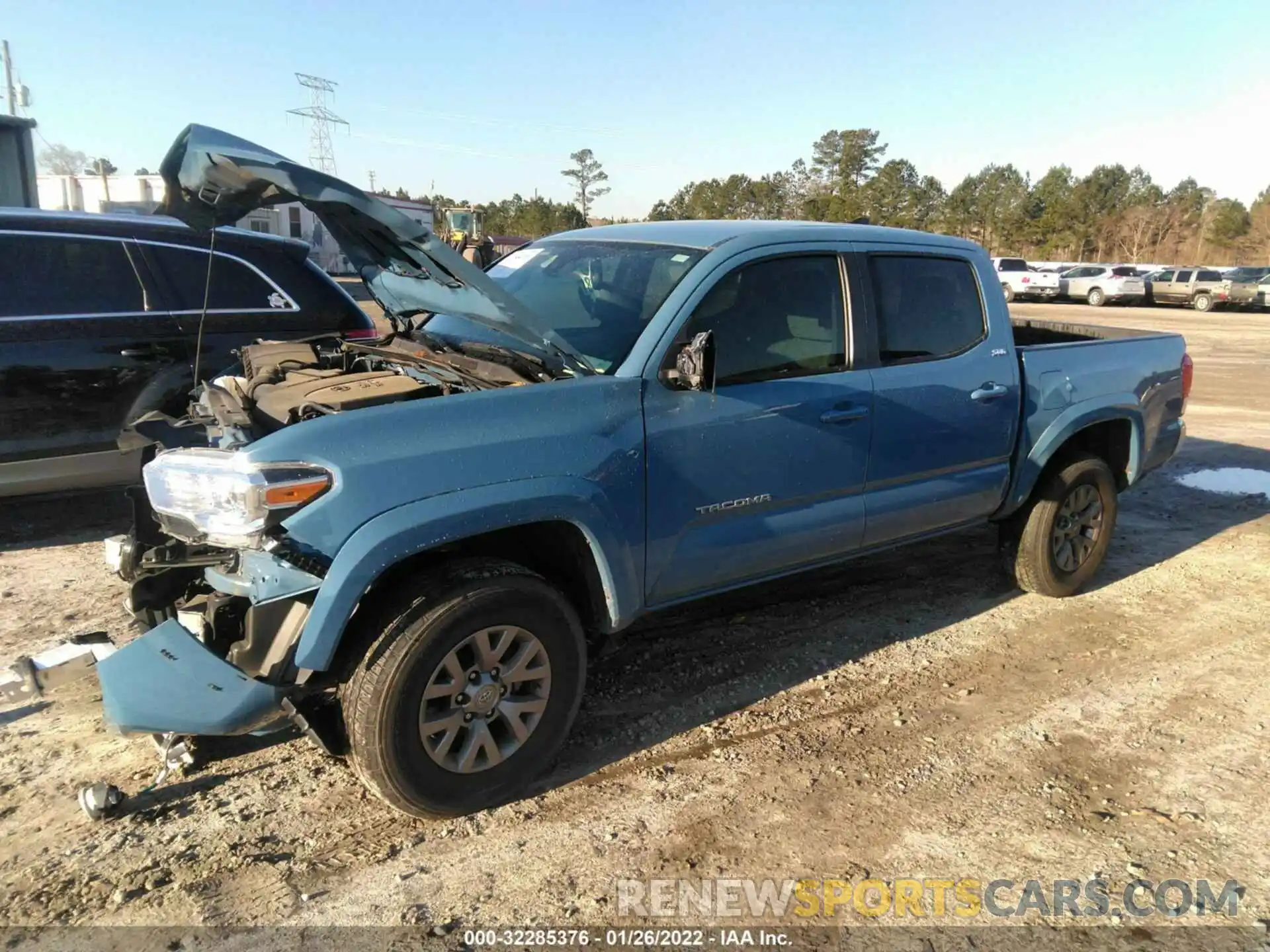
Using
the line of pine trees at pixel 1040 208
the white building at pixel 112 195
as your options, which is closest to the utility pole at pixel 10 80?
the white building at pixel 112 195

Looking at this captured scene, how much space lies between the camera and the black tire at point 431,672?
272 cm

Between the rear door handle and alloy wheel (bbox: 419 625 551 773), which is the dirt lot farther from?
the rear door handle

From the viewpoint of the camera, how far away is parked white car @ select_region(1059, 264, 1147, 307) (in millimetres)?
32594

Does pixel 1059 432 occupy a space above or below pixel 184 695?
above

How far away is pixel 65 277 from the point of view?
16.4ft

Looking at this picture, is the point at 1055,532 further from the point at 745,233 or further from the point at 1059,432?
the point at 745,233

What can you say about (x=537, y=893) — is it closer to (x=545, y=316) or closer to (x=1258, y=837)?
(x=545, y=316)

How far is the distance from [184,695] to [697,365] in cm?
193

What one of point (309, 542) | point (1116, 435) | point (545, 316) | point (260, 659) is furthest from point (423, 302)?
point (1116, 435)

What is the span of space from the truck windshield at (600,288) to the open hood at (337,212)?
0.63 feet

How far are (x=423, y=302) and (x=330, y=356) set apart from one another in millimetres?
507

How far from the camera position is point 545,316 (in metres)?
3.69

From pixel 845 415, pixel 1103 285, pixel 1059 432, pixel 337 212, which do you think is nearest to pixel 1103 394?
pixel 1059 432

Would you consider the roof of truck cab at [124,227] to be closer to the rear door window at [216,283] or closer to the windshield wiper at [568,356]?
the rear door window at [216,283]
